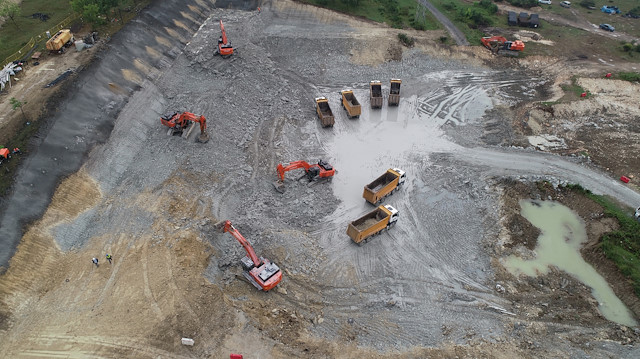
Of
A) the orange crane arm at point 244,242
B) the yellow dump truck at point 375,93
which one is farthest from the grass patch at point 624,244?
the orange crane arm at point 244,242

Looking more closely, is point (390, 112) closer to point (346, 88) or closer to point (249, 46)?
point (346, 88)

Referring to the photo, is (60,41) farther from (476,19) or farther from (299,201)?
(476,19)

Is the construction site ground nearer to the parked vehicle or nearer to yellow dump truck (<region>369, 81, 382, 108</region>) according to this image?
yellow dump truck (<region>369, 81, 382, 108</region>)

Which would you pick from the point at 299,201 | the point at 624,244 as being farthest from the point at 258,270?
the point at 624,244

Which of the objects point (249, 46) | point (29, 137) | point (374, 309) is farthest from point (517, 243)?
point (29, 137)

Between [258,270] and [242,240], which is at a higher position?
[242,240]

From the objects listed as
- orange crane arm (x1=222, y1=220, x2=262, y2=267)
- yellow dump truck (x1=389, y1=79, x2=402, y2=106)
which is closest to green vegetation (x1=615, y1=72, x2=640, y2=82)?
yellow dump truck (x1=389, y1=79, x2=402, y2=106)

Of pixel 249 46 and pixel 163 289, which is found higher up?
pixel 249 46

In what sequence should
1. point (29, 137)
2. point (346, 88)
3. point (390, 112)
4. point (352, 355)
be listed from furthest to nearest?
1. point (346, 88)
2. point (390, 112)
3. point (29, 137)
4. point (352, 355)
